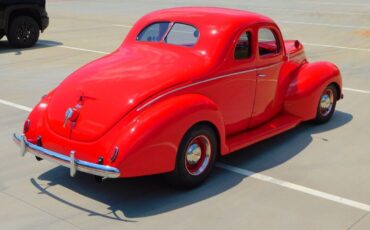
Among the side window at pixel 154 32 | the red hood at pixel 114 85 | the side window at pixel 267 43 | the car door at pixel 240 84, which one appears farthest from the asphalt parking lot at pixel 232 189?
the side window at pixel 154 32

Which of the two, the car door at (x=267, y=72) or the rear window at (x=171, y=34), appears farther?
the car door at (x=267, y=72)

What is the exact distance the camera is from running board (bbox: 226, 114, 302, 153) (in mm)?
5625

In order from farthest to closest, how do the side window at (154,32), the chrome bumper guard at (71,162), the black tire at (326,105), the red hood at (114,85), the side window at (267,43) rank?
the black tire at (326,105)
the side window at (267,43)
the side window at (154,32)
the red hood at (114,85)
the chrome bumper guard at (71,162)

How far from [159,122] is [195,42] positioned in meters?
1.41

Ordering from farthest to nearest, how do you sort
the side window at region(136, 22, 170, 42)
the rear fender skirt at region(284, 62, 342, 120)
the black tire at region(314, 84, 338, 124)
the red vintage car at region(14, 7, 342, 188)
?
the black tire at region(314, 84, 338, 124) < the rear fender skirt at region(284, 62, 342, 120) < the side window at region(136, 22, 170, 42) < the red vintage car at region(14, 7, 342, 188)

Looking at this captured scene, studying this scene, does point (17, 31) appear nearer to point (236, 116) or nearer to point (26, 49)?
point (26, 49)

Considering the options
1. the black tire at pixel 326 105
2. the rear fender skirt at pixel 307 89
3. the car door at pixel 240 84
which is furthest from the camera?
the black tire at pixel 326 105

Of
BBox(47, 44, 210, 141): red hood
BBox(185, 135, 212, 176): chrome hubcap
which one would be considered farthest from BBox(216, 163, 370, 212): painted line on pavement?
BBox(47, 44, 210, 141): red hood

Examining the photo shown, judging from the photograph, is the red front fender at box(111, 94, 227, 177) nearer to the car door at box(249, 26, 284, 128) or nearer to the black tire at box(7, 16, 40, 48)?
the car door at box(249, 26, 284, 128)

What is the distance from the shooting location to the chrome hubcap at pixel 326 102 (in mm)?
7164

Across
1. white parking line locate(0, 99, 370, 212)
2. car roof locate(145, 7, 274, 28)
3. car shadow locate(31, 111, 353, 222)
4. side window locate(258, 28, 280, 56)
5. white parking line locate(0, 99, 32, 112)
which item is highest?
car roof locate(145, 7, 274, 28)

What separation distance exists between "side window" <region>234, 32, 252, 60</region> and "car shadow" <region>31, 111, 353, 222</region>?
112 cm

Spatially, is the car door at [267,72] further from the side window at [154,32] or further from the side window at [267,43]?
the side window at [154,32]

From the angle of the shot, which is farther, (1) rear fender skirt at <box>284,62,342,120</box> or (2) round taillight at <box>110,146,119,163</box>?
(1) rear fender skirt at <box>284,62,342,120</box>
